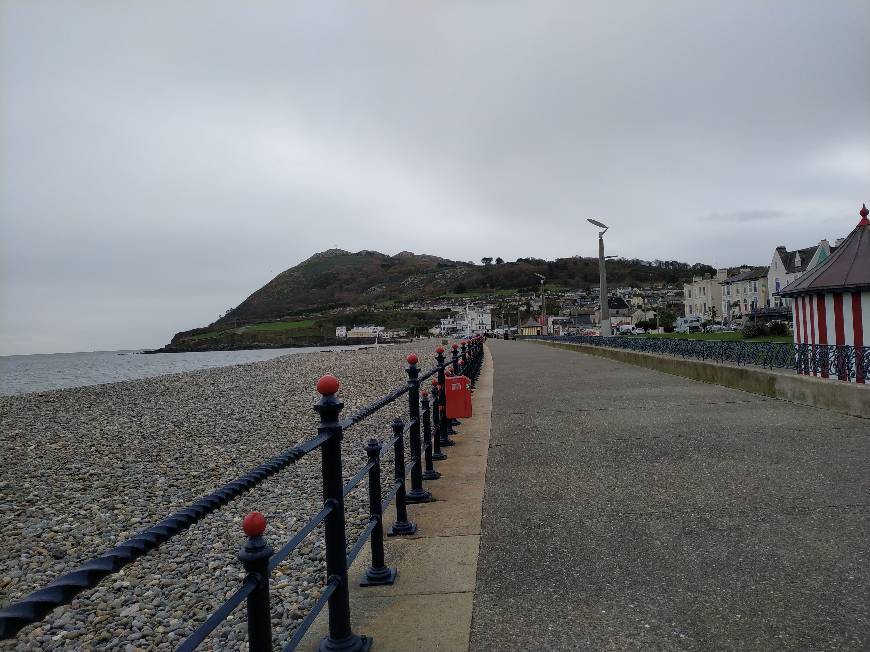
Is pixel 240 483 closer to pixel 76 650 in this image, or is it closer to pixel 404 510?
pixel 404 510

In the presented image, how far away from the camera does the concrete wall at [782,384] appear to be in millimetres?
8656

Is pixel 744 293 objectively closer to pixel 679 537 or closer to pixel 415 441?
pixel 415 441

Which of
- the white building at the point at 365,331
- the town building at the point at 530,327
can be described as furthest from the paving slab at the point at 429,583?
the white building at the point at 365,331

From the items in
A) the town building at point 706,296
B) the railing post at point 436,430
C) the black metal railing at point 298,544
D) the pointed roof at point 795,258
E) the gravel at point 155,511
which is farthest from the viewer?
the town building at point 706,296

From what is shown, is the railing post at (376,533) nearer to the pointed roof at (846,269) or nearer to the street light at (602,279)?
the pointed roof at (846,269)

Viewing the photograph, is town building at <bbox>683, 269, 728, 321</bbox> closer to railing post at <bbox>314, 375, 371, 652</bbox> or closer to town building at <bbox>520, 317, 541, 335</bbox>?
town building at <bbox>520, 317, 541, 335</bbox>

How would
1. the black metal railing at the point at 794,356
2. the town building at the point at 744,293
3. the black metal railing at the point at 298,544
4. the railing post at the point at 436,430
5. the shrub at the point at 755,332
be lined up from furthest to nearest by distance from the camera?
1. the town building at the point at 744,293
2. the shrub at the point at 755,332
3. the black metal railing at the point at 794,356
4. the railing post at the point at 436,430
5. the black metal railing at the point at 298,544

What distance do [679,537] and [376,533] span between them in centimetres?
218

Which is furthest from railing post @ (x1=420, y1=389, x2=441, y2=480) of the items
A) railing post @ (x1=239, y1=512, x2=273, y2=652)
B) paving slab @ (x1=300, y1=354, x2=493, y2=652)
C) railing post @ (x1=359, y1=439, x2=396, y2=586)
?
railing post @ (x1=239, y1=512, x2=273, y2=652)

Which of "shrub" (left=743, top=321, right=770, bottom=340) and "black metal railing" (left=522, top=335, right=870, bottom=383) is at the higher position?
"shrub" (left=743, top=321, right=770, bottom=340)

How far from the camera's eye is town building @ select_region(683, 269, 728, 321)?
9531 cm

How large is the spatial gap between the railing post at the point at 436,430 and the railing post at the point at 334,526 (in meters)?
4.06

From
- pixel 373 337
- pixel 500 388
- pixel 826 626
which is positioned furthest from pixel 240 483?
pixel 373 337

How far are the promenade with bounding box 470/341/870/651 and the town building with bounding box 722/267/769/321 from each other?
79219 mm
